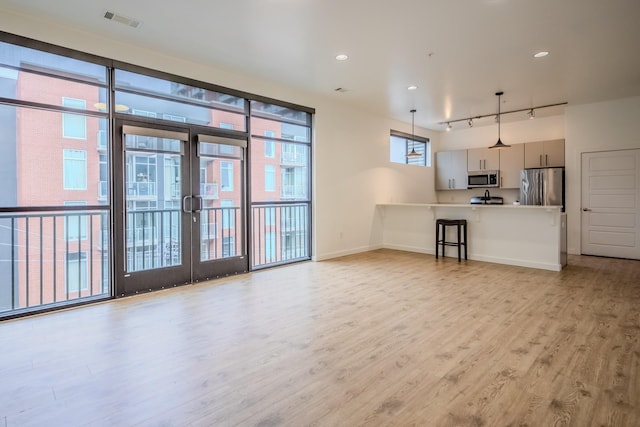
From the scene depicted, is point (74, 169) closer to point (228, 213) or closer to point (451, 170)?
point (228, 213)

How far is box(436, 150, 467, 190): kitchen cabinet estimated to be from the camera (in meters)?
8.75

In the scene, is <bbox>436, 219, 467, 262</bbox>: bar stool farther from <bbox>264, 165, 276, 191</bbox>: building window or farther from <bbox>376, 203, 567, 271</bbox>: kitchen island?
<bbox>264, 165, 276, 191</bbox>: building window

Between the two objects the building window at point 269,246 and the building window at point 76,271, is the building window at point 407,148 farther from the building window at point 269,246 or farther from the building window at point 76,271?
the building window at point 76,271

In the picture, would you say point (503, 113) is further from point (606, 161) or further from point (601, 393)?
point (601, 393)

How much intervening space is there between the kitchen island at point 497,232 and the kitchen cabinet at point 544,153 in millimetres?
2084

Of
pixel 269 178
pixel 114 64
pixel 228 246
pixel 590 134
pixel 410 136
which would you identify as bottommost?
pixel 228 246

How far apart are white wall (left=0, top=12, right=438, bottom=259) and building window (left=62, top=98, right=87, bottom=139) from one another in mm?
662

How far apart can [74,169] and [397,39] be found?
3.76m

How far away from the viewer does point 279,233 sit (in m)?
6.04

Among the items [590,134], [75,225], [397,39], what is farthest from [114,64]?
[590,134]

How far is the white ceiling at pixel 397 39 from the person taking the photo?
323 cm

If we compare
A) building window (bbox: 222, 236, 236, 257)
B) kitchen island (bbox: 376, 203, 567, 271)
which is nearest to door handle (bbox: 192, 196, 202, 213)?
building window (bbox: 222, 236, 236, 257)

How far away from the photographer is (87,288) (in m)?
4.07

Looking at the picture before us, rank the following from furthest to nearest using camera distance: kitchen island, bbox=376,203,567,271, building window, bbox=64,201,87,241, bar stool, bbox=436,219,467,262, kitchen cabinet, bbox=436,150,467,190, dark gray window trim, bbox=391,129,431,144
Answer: kitchen cabinet, bbox=436,150,467,190 < dark gray window trim, bbox=391,129,431,144 < bar stool, bbox=436,219,467,262 < kitchen island, bbox=376,203,567,271 < building window, bbox=64,201,87,241
